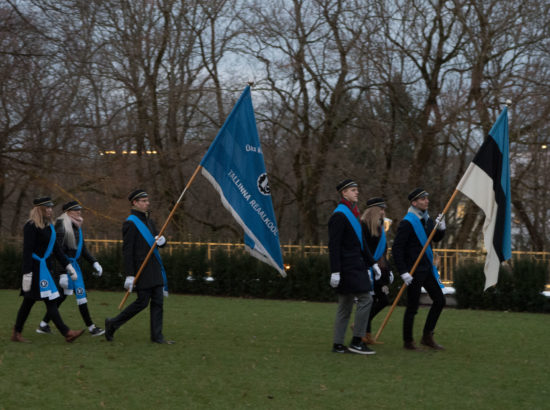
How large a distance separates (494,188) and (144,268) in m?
4.20

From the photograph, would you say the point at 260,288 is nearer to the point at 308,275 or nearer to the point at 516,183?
the point at 308,275

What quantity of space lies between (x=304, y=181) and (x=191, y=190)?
4850 millimetres

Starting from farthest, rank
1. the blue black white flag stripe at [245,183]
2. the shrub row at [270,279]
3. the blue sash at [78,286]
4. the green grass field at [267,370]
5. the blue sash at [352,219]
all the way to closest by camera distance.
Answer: the shrub row at [270,279], the blue sash at [78,286], the blue black white flag stripe at [245,183], the blue sash at [352,219], the green grass field at [267,370]

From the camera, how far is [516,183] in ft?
76.3

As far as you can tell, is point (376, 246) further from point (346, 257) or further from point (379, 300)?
point (346, 257)

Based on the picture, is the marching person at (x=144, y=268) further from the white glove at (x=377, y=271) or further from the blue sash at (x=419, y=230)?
the blue sash at (x=419, y=230)

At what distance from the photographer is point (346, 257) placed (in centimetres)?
848

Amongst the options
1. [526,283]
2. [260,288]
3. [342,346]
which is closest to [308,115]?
[260,288]

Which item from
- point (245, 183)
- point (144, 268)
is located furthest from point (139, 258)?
point (245, 183)

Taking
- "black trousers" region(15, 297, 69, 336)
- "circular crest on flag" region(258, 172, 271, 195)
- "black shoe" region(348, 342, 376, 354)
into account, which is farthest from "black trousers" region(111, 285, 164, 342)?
"black shoe" region(348, 342, 376, 354)

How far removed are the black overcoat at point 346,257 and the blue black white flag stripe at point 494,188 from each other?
167cm

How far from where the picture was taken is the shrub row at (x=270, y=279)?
48.9ft

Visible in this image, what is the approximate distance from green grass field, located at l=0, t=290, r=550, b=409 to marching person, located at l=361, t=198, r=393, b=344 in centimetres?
50

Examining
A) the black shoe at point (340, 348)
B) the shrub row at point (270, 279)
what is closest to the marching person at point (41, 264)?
the black shoe at point (340, 348)
